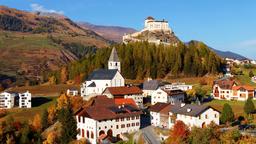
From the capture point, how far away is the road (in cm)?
5283

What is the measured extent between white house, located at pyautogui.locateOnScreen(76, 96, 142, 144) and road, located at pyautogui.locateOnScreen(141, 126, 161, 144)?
2034mm

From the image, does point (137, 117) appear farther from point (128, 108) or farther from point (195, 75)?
point (195, 75)

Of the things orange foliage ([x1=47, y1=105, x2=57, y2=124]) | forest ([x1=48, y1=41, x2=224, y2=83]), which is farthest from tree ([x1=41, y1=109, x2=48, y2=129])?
forest ([x1=48, y1=41, x2=224, y2=83])

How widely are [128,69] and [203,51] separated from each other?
2641cm

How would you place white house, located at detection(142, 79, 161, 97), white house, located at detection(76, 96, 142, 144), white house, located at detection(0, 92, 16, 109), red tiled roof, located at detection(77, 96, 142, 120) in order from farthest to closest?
1. white house, located at detection(0, 92, 16, 109)
2. white house, located at detection(142, 79, 161, 97)
3. red tiled roof, located at detection(77, 96, 142, 120)
4. white house, located at detection(76, 96, 142, 144)

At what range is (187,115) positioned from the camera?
5712 centimetres

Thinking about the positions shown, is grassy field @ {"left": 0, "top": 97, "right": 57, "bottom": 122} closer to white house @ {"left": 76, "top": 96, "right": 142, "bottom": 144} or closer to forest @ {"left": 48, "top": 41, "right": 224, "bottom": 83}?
white house @ {"left": 76, "top": 96, "right": 142, "bottom": 144}

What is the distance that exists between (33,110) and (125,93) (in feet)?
77.7

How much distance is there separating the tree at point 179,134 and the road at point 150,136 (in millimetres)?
2816

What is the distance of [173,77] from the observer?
370ft

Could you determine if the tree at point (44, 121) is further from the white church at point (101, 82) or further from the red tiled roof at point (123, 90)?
the red tiled roof at point (123, 90)

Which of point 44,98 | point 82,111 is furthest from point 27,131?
point 44,98

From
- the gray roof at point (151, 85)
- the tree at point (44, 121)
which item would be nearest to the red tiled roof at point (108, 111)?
the tree at point (44, 121)

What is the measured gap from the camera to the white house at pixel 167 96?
241ft
